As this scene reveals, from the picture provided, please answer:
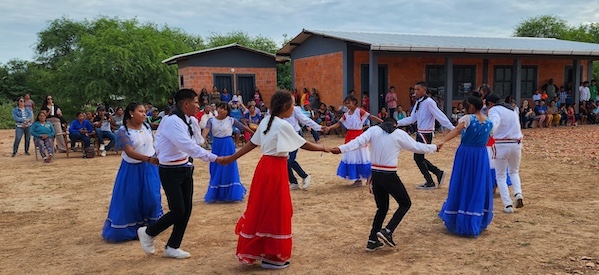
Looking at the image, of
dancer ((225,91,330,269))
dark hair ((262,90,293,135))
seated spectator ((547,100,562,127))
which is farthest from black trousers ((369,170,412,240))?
seated spectator ((547,100,562,127))

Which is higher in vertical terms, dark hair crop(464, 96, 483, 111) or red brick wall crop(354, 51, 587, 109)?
red brick wall crop(354, 51, 587, 109)

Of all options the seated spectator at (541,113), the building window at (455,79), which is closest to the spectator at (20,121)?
the building window at (455,79)

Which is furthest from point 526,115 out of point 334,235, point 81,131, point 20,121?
point 20,121

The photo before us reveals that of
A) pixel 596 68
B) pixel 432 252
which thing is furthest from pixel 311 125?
pixel 596 68

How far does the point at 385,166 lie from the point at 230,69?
15437mm

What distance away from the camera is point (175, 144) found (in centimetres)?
427

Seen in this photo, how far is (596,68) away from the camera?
34.0 m

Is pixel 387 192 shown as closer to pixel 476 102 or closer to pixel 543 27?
pixel 476 102

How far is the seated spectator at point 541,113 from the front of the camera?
59.0 ft

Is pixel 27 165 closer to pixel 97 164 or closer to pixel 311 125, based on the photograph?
pixel 97 164

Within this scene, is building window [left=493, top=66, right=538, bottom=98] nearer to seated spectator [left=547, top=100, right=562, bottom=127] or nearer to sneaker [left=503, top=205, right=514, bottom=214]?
seated spectator [left=547, top=100, right=562, bottom=127]

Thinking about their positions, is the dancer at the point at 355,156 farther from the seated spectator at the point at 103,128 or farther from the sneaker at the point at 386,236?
the seated spectator at the point at 103,128

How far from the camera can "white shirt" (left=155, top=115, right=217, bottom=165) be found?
427cm

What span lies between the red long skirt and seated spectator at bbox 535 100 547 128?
55.3ft
